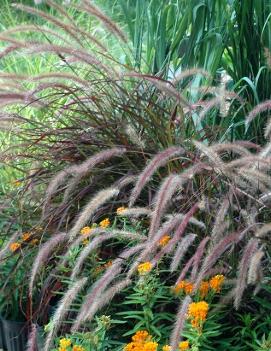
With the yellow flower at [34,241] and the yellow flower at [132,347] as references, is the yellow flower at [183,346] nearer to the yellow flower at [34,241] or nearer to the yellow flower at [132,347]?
the yellow flower at [132,347]

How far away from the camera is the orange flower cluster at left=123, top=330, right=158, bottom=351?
Result: 215 cm

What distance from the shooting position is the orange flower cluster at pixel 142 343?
2148 mm

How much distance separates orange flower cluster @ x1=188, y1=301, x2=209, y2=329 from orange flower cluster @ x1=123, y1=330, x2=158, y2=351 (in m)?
0.13

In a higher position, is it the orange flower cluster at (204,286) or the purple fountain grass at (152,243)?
the purple fountain grass at (152,243)

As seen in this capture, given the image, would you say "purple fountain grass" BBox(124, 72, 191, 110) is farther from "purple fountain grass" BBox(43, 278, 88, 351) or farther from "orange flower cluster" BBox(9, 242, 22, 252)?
"purple fountain grass" BBox(43, 278, 88, 351)

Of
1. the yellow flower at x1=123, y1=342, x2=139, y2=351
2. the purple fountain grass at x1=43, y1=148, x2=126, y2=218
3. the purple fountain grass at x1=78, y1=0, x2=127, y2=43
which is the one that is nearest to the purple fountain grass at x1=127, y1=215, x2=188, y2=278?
the yellow flower at x1=123, y1=342, x2=139, y2=351

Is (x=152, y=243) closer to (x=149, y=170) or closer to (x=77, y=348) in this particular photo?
(x=149, y=170)

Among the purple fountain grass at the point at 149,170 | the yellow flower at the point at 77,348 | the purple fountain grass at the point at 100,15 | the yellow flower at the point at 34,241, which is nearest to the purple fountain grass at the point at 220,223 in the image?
the purple fountain grass at the point at 149,170

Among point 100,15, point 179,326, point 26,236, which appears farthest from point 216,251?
point 100,15

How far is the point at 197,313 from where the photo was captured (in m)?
2.21

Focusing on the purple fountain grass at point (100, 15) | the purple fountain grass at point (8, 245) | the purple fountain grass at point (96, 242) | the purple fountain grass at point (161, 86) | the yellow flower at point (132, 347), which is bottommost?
the yellow flower at point (132, 347)

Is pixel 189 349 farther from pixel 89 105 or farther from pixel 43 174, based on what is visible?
pixel 89 105

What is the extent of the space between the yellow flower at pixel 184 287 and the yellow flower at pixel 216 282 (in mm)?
63

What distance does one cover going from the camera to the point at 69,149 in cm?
317
